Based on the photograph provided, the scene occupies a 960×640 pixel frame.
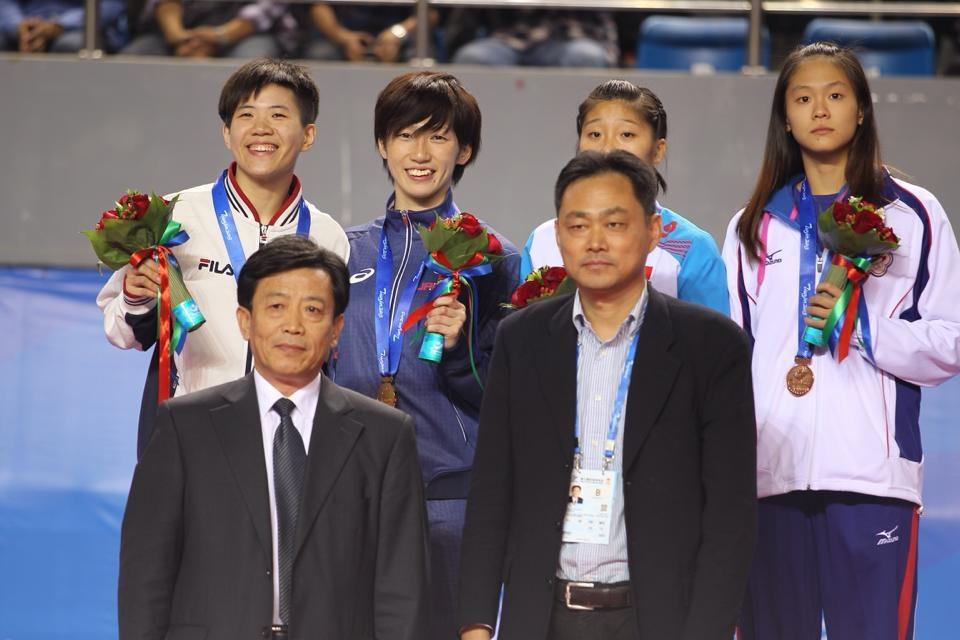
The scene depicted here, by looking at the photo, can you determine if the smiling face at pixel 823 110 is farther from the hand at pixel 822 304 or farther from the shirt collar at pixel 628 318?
the shirt collar at pixel 628 318

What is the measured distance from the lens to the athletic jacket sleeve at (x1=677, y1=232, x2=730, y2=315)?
3066 mm

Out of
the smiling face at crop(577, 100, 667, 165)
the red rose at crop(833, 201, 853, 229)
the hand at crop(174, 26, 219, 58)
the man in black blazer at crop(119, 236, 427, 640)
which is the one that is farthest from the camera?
the hand at crop(174, 26, 219, 58)

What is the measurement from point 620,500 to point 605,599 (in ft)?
0.59

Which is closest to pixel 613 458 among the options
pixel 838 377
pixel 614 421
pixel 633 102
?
pixel 614 421

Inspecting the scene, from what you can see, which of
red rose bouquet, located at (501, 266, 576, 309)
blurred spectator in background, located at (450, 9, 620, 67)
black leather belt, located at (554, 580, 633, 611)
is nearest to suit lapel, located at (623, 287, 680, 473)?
black leather belt, located at (554, 580, 633, 611)

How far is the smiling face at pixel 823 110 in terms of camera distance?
3115 millimetres

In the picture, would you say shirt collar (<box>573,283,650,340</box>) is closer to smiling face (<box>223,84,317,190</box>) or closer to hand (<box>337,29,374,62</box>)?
smiling face (<box>223,84,317,190</box>)

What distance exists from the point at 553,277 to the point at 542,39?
13.9 ft

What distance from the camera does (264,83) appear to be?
3.26 metres

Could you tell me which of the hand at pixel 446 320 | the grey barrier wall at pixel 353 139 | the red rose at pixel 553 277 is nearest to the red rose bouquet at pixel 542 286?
the red rose at pixel 553 277

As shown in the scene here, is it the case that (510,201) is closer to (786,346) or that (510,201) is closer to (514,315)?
(786,346)

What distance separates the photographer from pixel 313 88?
3.34m

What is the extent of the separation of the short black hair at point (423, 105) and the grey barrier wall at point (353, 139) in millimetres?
3483

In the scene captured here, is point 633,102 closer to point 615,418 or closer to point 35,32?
point 615,418
